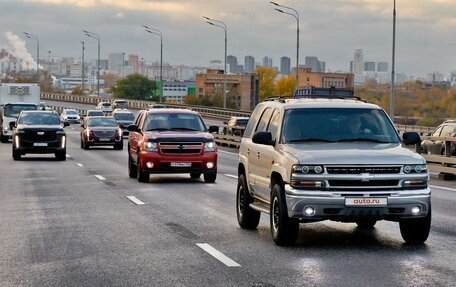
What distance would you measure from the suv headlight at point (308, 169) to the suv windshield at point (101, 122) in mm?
38667

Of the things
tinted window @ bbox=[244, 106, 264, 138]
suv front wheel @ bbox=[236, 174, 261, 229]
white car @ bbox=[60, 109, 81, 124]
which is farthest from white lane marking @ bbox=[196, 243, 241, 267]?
white car @ bbox=[60, 109, 81, 124]

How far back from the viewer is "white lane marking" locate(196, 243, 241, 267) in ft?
35.5

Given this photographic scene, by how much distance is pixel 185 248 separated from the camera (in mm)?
12164

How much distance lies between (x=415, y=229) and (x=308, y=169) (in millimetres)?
1631

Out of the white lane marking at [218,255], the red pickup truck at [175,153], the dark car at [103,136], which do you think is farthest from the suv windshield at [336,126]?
the dark car at [103,136]

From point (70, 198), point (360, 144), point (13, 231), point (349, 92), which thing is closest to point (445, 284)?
point (360, 144)

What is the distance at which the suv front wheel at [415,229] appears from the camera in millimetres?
12336

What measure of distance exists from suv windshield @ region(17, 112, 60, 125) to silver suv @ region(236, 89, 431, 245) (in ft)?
87.9

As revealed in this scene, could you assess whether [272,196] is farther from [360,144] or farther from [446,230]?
[446,230]

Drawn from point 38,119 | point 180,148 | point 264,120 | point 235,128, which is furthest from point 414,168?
point 235,128

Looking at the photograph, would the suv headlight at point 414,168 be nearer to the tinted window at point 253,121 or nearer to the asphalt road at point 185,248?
the asphalt road at point 185,248

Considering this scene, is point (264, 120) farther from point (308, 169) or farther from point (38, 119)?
point (38, 119)

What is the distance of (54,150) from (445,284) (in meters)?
29.8

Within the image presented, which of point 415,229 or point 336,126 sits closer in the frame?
point 415,229
